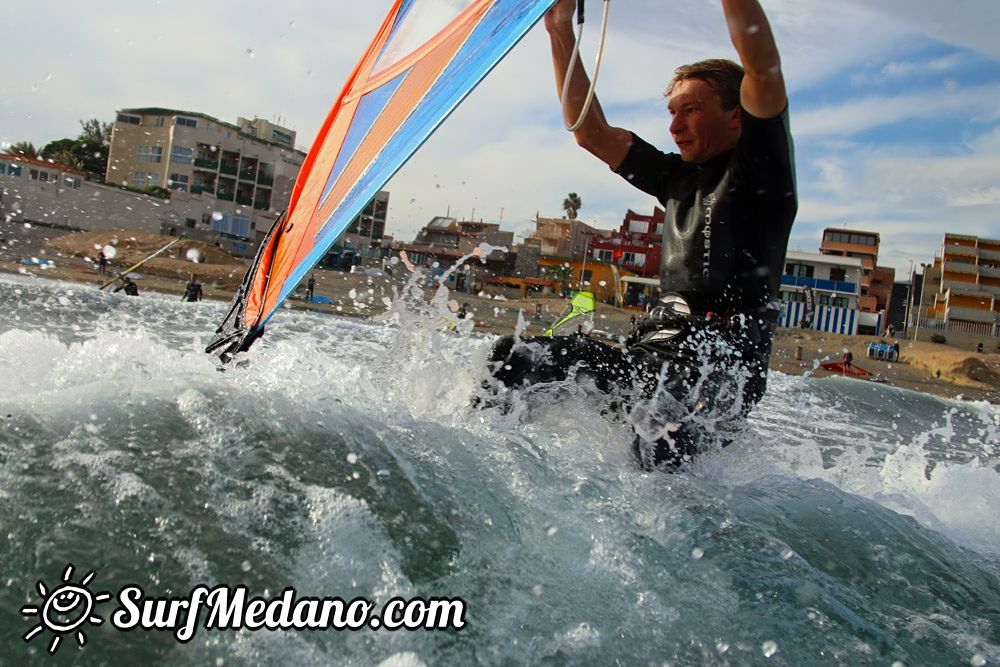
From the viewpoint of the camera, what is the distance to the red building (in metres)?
56.0

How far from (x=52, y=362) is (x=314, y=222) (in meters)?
1.04

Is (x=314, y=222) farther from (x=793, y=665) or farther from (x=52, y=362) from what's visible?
(x=793, y=665)

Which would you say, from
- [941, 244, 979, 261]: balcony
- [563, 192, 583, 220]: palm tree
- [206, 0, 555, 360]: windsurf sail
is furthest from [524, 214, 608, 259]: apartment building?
[206, 0, 555, 360]: windsurf sail

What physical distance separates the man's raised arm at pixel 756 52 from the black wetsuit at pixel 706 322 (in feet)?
0.28

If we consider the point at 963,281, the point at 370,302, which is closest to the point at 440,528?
the point at 370,302

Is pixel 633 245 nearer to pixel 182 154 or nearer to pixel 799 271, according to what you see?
pixel 799 271

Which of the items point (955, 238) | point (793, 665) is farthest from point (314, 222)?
point (955, 238)

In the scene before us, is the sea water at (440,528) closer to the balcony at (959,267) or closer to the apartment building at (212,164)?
the apartment building at (212,164)

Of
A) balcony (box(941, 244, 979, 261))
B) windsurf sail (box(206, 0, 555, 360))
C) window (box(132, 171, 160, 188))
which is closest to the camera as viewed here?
windsurf sail (box(206, 0, 555, 360))

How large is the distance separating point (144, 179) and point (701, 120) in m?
59.9

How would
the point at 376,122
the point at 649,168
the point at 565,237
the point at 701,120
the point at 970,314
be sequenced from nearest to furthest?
the point at 701,120 → the point at 376,122 → the point at 649,168 → the point at 970,314 → the point at 565,237

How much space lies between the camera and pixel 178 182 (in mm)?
51531
